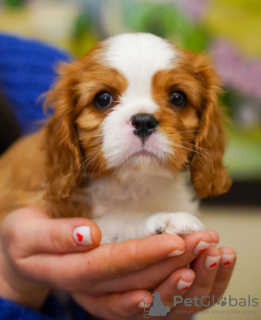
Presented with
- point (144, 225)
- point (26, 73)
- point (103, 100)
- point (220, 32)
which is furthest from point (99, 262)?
point (220, 32)

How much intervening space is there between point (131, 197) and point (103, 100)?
0.39m

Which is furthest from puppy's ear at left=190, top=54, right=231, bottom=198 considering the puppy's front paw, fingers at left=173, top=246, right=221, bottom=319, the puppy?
fingers at left=173, top=246, right=221, bottom=319

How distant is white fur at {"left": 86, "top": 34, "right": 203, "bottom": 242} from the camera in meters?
1.18

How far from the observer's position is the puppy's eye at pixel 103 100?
1.30 meters

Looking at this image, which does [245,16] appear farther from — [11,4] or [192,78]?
[11,4]

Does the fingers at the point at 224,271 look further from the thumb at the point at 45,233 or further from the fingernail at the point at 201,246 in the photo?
the thumb at the point at 45,233

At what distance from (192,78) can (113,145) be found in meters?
0.43

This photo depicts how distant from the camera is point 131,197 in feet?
4.75

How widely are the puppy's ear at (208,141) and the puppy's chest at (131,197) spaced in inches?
4.1

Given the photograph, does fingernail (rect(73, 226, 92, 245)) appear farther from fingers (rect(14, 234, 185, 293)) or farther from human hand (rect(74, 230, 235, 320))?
human hand (rect(74, 230, 235, 320))

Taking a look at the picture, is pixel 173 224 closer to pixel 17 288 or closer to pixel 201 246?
pixel 201 246

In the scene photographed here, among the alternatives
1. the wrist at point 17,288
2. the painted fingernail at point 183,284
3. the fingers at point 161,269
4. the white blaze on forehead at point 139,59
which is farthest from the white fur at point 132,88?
the wrist at point 17,288

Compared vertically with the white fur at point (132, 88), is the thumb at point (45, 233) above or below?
below

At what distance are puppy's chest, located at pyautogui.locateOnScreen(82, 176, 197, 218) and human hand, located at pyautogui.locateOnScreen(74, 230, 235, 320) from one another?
29 cm
